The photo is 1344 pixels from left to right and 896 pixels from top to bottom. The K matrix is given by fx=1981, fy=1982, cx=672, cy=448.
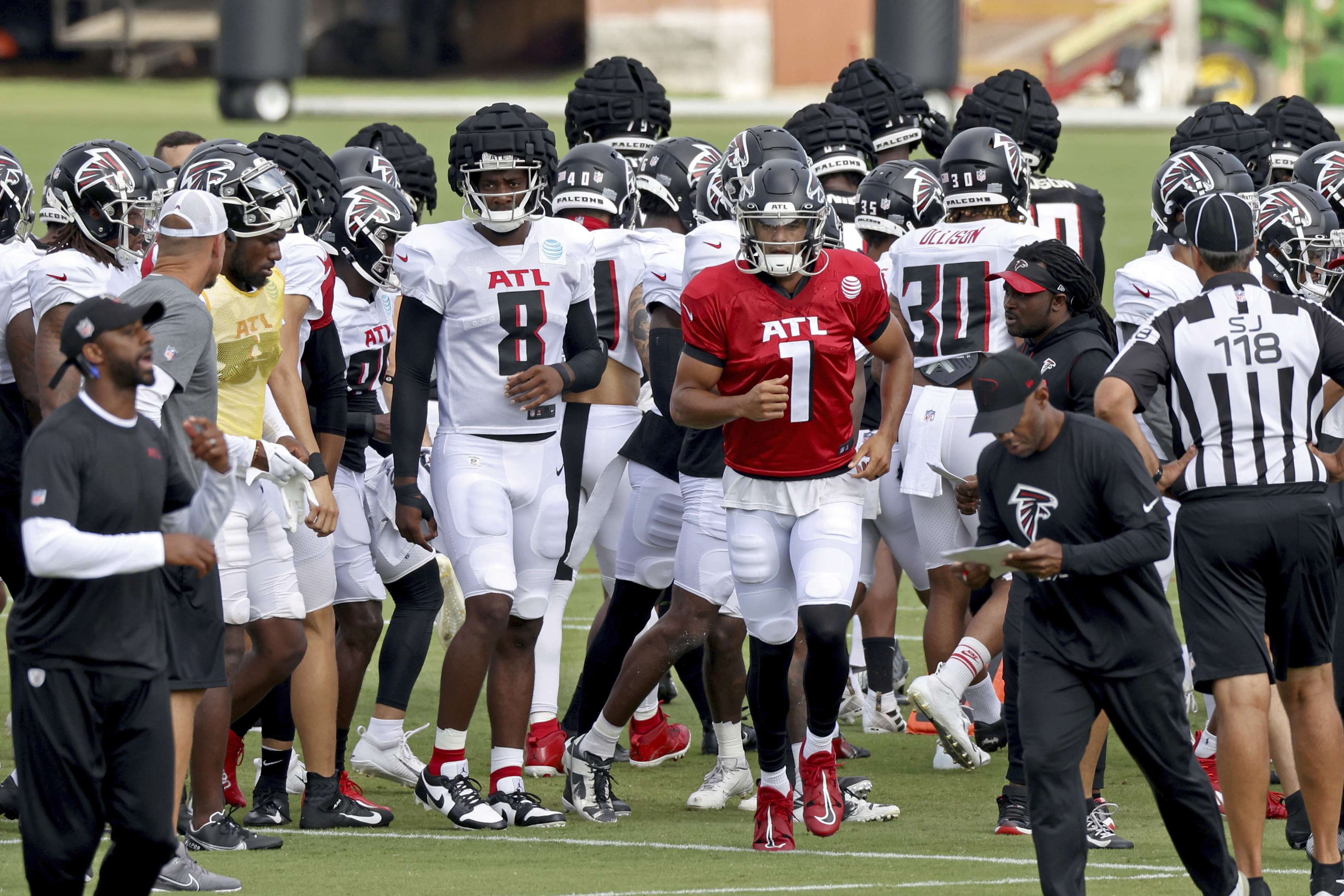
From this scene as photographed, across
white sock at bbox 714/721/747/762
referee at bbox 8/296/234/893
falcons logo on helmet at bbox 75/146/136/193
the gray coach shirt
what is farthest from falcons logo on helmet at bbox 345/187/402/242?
referee at bbox 8/296/234/893

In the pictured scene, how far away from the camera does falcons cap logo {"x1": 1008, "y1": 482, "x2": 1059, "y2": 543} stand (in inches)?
211

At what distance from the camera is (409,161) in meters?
9.19

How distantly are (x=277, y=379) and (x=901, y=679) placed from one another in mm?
3806

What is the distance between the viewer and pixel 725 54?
41.4 m

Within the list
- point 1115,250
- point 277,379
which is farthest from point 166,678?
point 1115,250

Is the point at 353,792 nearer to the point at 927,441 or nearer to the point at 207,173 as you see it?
the point at 207,173

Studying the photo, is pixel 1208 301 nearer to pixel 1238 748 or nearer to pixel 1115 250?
pixel 1238 748

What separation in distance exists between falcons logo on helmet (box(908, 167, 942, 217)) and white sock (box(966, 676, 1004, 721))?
6.73 ft

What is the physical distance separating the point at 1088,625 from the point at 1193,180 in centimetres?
284

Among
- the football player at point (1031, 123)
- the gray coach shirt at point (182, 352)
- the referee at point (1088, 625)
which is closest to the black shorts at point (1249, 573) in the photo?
the referee at point (1088, 625)

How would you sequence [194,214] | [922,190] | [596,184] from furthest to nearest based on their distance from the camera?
[922,190] < [596,184] < [194,214]

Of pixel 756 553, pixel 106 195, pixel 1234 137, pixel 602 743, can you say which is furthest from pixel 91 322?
pixel 1234 137

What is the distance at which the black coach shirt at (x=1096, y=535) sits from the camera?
5270 millimetres

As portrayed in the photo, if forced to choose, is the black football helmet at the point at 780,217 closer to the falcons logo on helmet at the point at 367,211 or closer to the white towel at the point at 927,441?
the white towel at the point at 927,441
